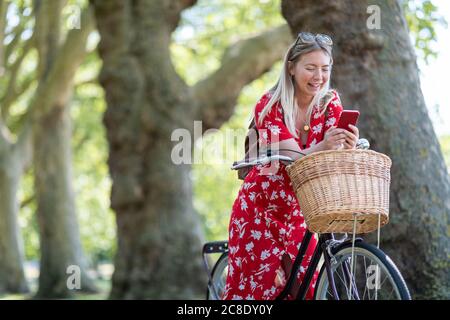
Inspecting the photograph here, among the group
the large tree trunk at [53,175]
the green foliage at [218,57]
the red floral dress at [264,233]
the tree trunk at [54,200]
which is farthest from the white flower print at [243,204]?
the tree trunk at [54,200]

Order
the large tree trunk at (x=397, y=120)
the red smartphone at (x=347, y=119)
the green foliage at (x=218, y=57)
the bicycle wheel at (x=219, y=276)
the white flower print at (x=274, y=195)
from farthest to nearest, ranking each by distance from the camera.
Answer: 1. the green foliage at (x=218, y=57)
2. the large tree trunk at (x=397, y=120)
3. the bicycle wheel at (x=219, y=276)
4. the white flower print at (x=274, y=195)
5. the red smartphone at (x=347, y=119)

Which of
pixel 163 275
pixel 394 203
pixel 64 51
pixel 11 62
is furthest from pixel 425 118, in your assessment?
pixel 11 62

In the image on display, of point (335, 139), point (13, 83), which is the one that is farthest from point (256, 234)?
point (13, 83)

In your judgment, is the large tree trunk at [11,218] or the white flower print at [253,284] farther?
the large tree trunk at [11,218]

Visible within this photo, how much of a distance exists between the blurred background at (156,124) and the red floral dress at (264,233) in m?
1.36

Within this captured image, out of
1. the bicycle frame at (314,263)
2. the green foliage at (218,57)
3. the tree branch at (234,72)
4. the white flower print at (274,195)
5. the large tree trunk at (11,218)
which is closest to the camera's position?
the bicycle frame at (314,263)

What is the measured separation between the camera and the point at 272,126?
461cm

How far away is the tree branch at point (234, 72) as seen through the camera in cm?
Result: 1320

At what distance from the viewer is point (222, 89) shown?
44.5 feet

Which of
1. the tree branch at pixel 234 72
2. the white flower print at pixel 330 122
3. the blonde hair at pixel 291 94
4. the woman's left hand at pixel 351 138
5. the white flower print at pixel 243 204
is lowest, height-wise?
the white flower print at pixel 243 204

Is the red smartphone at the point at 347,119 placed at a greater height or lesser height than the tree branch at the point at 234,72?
lesser

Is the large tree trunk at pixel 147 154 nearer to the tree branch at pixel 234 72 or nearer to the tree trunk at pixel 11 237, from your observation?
the tree branch at pixel 234 72

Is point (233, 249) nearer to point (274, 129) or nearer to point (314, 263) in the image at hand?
point (314, 263)

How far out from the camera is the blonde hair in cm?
463
